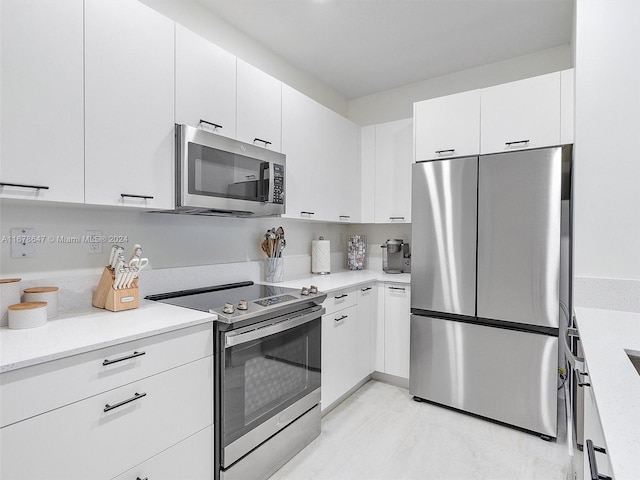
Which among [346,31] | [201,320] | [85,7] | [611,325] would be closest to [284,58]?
[346,31]

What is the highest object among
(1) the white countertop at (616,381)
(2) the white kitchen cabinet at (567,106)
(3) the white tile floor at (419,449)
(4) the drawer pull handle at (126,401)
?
(2) the white kitchen cabinet at (567,106)

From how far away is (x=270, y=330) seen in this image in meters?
1.73

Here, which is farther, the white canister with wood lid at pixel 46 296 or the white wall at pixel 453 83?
the white wall at pixel 453 83

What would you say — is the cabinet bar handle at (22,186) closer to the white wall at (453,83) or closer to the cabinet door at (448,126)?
the cabinet door at (448,126)

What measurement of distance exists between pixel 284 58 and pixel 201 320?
7.76 feet

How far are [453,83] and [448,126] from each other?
930 mm

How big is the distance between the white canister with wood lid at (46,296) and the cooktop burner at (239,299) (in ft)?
1.47

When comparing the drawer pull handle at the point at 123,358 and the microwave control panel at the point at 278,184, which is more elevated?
the microwave control panel at the point at 278,184

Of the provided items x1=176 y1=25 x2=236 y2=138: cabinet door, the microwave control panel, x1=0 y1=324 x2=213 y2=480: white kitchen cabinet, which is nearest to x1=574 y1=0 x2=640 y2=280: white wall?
the microwave control panel

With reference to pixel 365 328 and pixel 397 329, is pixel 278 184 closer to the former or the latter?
pixel 365 328

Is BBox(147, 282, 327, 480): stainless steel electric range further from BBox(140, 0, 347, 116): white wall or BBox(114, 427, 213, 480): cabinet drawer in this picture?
BBox(140, 0, 347, 116): white wall

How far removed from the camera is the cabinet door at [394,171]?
3082 millimetres

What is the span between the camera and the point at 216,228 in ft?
7.53

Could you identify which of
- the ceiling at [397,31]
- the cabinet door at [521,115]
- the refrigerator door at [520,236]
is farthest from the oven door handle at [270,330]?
the ceiling at [397,31]
